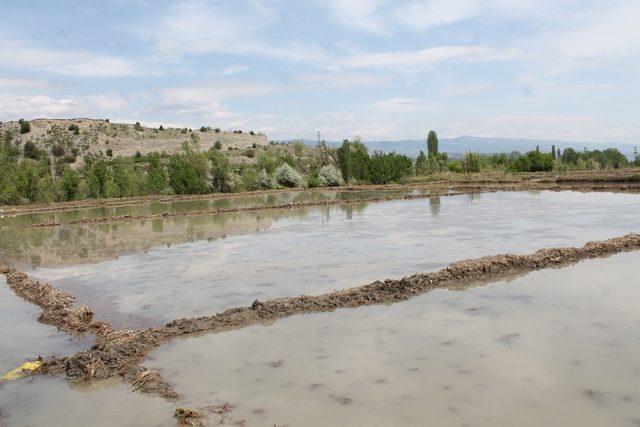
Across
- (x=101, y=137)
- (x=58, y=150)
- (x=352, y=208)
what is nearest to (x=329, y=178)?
(x=352, y=208)

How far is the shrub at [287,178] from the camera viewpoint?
174 feet

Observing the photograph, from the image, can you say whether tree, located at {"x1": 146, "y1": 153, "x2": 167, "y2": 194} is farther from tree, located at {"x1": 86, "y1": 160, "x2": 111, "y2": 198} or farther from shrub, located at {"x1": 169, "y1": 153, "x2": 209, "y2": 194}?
tree, located at {"x1": 86, "y1": 160, "x2": 111, "y2": 198}

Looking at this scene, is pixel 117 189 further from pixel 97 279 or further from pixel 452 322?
pixel 452 322

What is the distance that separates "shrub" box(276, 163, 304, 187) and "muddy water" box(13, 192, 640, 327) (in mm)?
25312

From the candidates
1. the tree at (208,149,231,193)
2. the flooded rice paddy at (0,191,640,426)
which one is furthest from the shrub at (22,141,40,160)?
the flooded rice paddy at (0,191,640,426)

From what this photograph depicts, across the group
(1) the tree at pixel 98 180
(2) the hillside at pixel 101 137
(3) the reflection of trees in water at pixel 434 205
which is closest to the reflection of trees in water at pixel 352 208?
(3) the reflection of trees in water at pixel 434 205

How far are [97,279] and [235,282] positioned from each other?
154 inches

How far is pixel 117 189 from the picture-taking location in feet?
148

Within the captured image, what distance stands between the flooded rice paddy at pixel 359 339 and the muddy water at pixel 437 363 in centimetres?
3

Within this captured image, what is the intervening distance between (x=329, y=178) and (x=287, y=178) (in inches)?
163

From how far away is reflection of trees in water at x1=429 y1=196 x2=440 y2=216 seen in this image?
82.5 ft

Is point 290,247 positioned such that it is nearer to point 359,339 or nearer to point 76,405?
point 359,339

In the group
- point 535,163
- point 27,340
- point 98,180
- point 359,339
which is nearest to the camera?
point 359,339

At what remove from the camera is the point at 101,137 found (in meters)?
76.9
